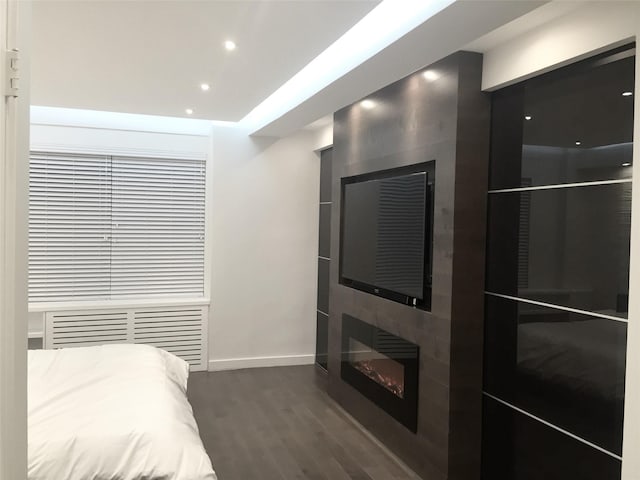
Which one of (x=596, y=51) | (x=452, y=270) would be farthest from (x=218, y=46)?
(x=596, y=51)

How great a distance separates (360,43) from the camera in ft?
9.74

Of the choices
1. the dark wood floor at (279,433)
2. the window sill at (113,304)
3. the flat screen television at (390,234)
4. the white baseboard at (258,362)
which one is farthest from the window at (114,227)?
the flat screen television at (390,234)

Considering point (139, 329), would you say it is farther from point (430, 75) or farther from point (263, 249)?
point (430, 75)

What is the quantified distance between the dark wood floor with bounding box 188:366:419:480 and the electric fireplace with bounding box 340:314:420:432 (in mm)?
327

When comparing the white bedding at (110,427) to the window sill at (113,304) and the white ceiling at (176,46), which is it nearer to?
the white ceiling at (176,46)

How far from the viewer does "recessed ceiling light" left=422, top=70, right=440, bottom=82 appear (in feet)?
10.2

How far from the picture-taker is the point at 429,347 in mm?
3131

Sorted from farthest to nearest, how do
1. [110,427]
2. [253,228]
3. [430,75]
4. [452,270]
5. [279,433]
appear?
[253,228] < [279,433] < [430,75] < [452,270] < [110,427]

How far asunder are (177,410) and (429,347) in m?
1.52

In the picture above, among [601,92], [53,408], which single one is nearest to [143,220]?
[53,408]

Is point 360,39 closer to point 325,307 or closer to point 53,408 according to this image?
point 53,408

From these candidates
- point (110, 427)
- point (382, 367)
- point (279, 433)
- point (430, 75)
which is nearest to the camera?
point (110, 427)

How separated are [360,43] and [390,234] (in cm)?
131

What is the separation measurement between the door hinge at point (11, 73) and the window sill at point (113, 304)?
4.56 m
